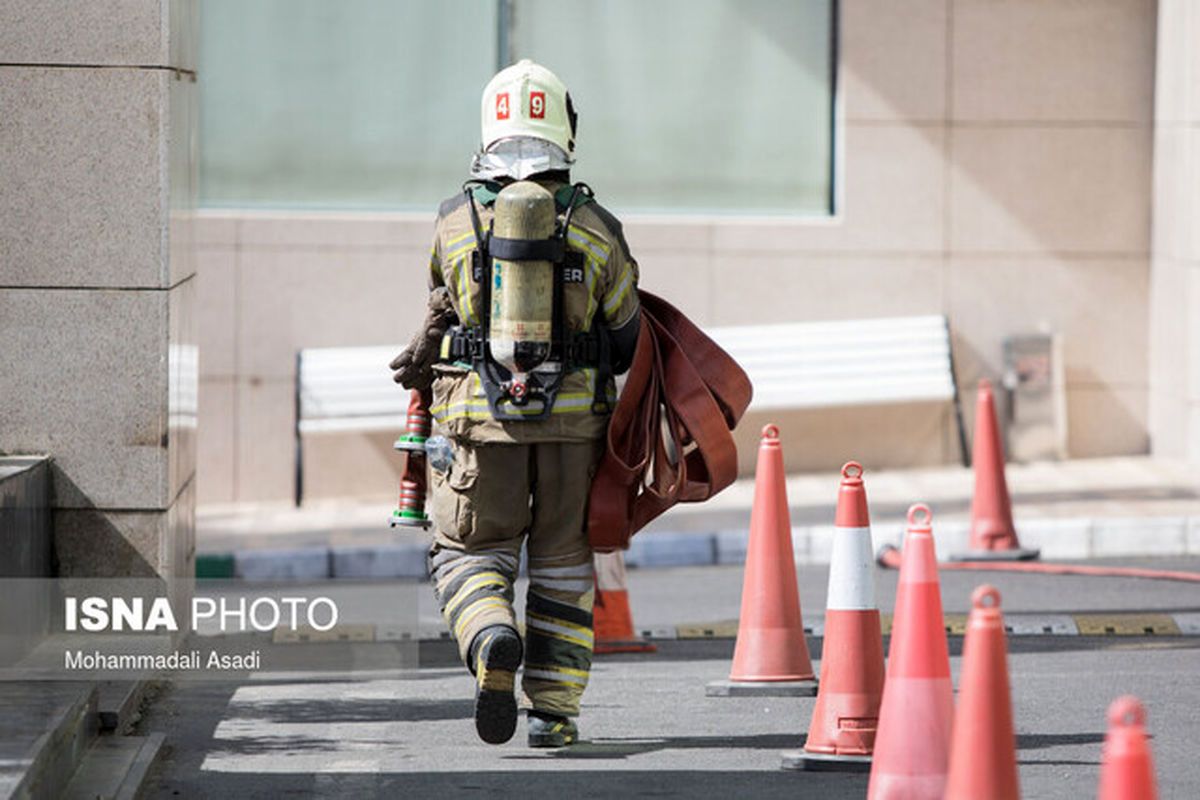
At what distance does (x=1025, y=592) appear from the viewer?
11477mm

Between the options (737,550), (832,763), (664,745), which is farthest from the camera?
(737,550)

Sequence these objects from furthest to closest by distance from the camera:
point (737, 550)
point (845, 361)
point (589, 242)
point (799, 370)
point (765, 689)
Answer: point (845, 361), point (799, 370), point (737, 550), point (765, 689), point (589, 242)

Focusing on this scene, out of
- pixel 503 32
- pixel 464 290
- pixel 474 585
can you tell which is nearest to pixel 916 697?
pixel 474 585

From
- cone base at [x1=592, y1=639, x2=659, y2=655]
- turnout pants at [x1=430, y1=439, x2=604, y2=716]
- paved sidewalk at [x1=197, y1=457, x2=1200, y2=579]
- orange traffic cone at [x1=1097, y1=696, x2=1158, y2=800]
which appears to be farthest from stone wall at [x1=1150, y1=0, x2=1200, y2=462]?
orange traffic cone at [x1=1097, y1=696, x2=1158, y2=800]

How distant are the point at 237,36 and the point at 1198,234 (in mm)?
6019

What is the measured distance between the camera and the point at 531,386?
23.6ft

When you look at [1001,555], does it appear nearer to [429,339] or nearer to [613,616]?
[613,616]

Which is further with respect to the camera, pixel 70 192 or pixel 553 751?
pixel 70 192

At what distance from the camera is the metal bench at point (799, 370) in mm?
15633

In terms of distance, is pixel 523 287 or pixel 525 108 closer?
pixel 523 287

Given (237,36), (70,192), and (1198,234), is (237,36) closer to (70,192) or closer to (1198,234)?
(1198,234)

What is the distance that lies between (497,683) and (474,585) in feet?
1.32

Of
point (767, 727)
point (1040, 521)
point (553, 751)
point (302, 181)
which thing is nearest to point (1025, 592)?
point (1040, 521)

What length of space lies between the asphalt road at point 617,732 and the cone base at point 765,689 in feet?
0.25
